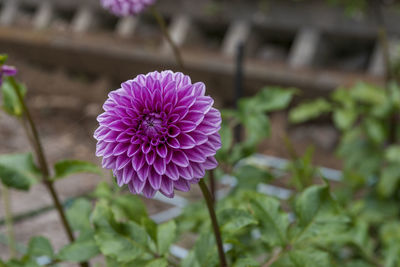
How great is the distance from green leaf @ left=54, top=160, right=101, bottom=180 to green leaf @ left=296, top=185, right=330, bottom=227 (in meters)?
0.48

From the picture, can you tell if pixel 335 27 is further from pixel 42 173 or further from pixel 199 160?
pixel 199 160

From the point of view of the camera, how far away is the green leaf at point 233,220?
0.88 m

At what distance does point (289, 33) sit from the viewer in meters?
3.05

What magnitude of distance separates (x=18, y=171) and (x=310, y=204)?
2.29ft

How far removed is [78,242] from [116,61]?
2333mm

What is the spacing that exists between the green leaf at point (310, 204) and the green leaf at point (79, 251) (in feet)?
1.47

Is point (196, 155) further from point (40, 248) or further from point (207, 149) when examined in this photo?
point (40, 248)

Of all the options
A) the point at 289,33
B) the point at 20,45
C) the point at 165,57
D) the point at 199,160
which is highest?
the point at 199,160

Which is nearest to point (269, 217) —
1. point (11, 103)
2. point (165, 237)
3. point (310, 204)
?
point (310, 204)

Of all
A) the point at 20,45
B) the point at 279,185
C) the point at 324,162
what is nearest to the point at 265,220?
the point at 279,185

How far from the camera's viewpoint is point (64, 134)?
9.50 ft

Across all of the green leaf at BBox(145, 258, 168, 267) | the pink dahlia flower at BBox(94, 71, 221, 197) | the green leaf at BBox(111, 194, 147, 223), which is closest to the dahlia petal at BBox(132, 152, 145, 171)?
the pink dahlia flower at BBox(94, 71, 221, 197)

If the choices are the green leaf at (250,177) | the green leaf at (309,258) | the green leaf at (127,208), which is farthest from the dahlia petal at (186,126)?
the green leaf at (250,177)

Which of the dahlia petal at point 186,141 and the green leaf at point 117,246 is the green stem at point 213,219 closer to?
the dahlia petal at point 186,141
